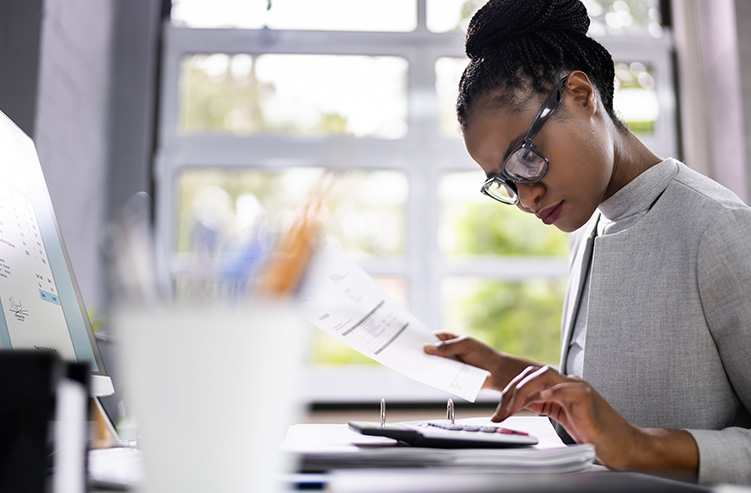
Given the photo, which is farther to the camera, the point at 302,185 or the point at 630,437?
the point at 302,185

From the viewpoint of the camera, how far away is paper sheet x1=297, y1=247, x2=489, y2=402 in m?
0.84

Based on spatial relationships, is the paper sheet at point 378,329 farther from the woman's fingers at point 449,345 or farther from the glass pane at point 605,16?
the glass pane at point 605,16

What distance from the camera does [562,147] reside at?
102 centimetres

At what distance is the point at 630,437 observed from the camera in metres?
0.65

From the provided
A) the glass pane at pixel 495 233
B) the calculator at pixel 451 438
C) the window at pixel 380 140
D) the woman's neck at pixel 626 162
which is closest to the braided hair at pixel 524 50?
the woman's neck at pixel 626 162

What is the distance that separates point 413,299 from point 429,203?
0.41 meters

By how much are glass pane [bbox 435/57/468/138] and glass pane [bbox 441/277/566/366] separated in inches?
26.2

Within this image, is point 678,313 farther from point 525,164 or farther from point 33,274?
point 33,274

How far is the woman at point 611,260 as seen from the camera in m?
0.67

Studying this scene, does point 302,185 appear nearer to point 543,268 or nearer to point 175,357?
point 543,268

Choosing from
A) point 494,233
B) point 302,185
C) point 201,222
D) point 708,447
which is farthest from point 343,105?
point 201,222

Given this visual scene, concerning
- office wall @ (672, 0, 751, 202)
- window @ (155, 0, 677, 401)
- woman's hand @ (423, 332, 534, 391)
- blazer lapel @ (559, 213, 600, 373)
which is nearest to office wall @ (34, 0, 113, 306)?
window @ (155, 0, 677, 401)

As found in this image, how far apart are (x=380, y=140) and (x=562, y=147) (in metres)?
1.80

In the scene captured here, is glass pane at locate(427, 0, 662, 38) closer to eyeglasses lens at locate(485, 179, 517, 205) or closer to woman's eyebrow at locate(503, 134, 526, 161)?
eyeglasses lens at locate(485, 179, 517, 205)
